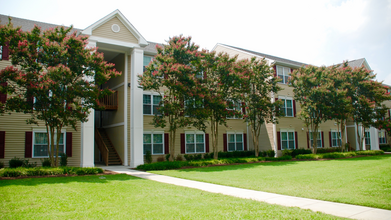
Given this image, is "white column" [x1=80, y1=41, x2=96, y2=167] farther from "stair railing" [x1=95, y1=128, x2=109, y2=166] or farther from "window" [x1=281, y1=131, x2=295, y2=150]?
"window" [x1=281, y1=131, x2=295, y2=150]

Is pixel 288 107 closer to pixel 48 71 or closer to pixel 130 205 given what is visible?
pixel 48 71

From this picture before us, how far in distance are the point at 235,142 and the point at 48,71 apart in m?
16.9

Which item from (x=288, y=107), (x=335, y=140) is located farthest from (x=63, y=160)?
(x=335, y=140)

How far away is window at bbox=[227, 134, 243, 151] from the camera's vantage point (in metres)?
24.3

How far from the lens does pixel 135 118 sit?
58.9 feet

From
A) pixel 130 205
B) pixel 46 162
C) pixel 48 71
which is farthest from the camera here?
pixel 46 162

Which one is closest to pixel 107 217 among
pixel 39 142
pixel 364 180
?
pixel 364 180

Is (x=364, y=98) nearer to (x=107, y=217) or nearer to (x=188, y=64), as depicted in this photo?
(x=188, y=64)

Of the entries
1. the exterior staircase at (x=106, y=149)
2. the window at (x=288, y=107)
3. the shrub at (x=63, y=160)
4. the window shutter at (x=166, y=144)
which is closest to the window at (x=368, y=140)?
the window at (x=288, y=107)

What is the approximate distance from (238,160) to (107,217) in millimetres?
14568

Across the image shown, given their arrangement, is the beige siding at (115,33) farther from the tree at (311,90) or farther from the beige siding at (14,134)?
the tree at (311,90)

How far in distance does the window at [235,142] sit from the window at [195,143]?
2.95 meters

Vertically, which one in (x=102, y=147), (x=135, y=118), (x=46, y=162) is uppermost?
(x=135, y=118)

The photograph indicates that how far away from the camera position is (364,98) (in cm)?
2436
